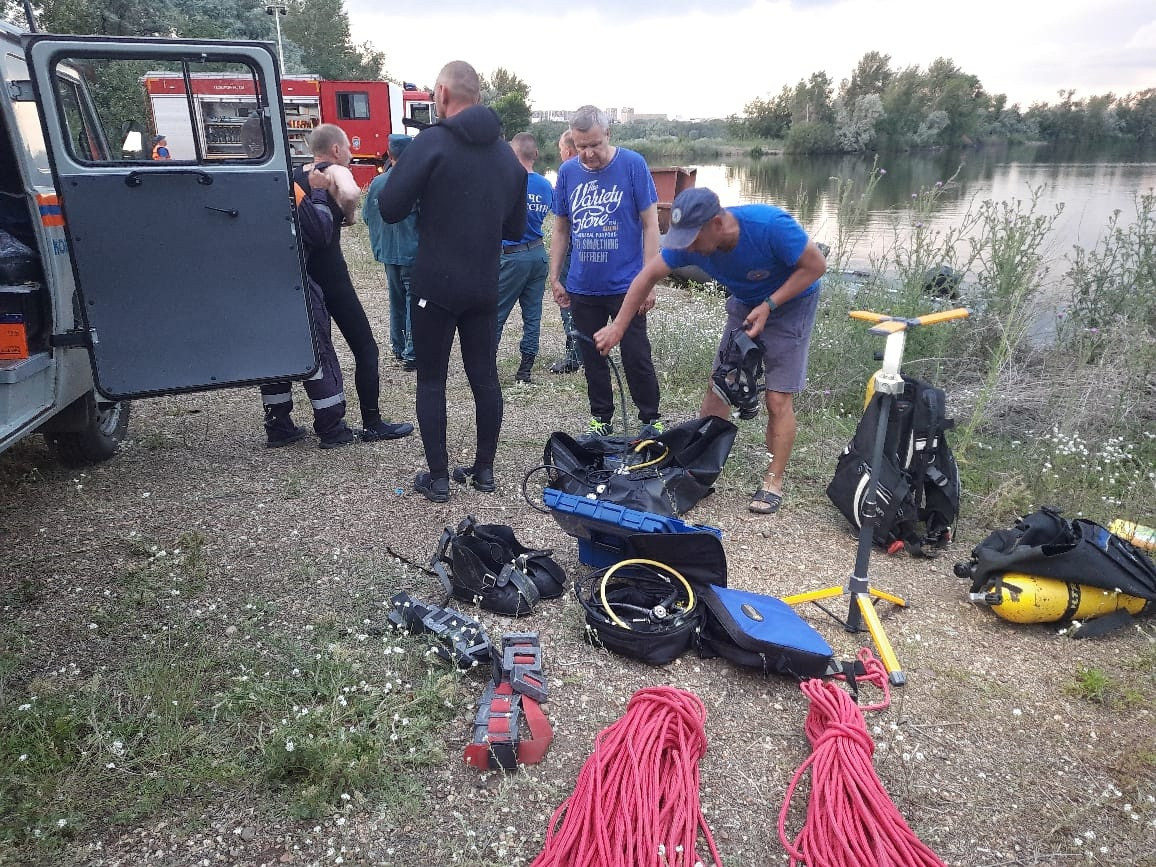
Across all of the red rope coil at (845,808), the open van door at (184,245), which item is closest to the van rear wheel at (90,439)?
the open van door at (184,245)

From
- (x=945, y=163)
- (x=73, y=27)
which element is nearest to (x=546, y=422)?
(x=73, y=27)

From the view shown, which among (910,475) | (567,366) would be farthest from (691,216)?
(567,366)

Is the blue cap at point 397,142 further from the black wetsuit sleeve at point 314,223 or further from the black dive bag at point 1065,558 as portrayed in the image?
the black dive bag at point 1065,558

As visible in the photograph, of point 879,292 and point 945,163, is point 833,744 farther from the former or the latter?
point 945,163

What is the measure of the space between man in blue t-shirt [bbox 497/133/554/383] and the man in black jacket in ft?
6.61

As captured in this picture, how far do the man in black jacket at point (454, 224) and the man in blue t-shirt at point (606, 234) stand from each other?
700 mm

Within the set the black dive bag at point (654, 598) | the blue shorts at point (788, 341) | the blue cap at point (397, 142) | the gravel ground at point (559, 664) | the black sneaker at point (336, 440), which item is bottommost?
the gravel ground at point (559, 664)

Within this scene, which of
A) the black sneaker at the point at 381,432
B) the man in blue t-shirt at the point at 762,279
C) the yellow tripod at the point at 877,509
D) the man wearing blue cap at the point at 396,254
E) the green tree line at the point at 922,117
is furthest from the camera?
the green tree line at the point at 922,117

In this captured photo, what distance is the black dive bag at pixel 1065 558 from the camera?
307 centimetres

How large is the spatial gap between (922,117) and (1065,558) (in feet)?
160

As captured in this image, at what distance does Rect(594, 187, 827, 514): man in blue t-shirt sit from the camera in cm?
355

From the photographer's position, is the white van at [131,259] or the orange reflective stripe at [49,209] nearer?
the white van at [131,259]

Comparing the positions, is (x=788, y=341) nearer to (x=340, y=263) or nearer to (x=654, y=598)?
(x=654, y=598)

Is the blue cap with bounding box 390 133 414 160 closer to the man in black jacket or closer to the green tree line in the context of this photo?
the man in black jacket
